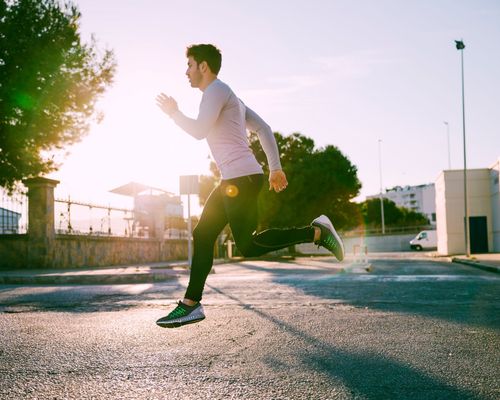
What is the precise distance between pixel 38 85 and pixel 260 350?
52.7 ft

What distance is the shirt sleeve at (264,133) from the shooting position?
14.0 ft

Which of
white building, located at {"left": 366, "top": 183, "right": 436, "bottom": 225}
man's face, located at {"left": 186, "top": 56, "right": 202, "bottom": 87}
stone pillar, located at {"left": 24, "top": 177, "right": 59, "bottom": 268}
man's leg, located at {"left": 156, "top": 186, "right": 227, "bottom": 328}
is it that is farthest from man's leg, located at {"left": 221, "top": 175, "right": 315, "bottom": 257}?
white building, located at {"left": 366, "top": 183, "right": 436, "bottom": 225}

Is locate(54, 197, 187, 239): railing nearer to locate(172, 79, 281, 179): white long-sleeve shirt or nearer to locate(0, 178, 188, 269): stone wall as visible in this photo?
locate(0, 178, 188, 269): stone wall

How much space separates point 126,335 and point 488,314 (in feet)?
13.1

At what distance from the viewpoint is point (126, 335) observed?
498 centimetres

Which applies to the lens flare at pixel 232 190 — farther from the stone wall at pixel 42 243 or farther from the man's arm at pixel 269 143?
the stone wall at pixel 42 243

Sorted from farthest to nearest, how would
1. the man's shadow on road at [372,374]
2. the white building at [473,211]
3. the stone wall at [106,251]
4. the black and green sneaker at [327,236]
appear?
the white building at [473,211]
the stone wall at [106,251]
the black and green sneaker at [327,236]
the man's shadow on road at [372,374]

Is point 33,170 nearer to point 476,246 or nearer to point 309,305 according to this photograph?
point 309,305

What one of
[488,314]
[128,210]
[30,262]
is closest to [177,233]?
[128,210]

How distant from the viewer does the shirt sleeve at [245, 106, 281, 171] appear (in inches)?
168

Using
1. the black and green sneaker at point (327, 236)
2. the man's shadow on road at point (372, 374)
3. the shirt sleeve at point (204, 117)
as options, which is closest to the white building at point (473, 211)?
the black and green sneaker at point (327, 236)

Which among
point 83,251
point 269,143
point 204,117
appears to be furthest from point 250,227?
point 83,251

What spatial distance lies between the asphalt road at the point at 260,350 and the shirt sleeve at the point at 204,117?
5.51ft

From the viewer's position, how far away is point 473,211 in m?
36.9
